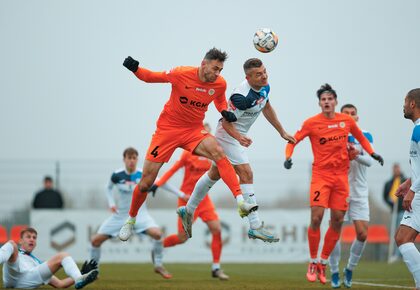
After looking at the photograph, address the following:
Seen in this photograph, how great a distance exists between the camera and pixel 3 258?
11.8m

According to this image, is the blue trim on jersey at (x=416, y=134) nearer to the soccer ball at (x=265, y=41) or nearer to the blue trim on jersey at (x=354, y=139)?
the soccer ball at (x=265, y=41)

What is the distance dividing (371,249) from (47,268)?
1589 cm

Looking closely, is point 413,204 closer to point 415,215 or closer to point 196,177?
point 415,215

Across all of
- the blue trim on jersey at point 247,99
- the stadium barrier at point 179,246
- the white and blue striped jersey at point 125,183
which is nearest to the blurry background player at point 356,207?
the blue trim on jersey at point 247,99

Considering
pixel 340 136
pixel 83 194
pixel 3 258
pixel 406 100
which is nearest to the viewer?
pixel 406 100

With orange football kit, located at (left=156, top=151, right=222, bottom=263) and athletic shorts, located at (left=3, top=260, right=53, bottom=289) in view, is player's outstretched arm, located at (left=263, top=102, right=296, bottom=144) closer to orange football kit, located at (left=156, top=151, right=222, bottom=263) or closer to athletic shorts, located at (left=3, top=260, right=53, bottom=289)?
athletic shorts, located at (left=3, top=260, right=53, bottom=289)

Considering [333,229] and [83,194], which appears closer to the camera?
[333,229]

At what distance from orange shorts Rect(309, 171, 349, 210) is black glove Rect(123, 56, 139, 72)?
4.01 meters

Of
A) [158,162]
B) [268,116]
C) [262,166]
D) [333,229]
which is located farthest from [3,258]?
[262,166]

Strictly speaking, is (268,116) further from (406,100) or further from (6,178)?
(6,178)

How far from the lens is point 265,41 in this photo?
12398mm

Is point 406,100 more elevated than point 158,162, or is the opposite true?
point 406,100

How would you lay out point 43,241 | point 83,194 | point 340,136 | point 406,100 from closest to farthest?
point 406,100
point 340,136
point 43,241
point 83,194

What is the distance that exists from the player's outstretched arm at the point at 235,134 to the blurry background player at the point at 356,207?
9.76 ft
